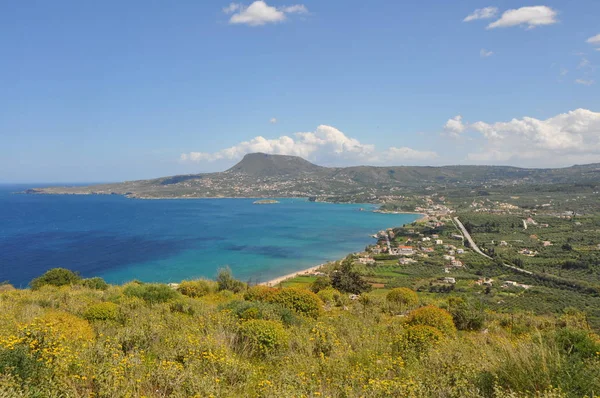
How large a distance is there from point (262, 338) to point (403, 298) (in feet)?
36.6

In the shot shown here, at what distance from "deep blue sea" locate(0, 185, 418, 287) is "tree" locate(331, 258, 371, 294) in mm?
23548

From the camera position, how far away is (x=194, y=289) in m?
18.7

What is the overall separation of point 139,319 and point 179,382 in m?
5.25

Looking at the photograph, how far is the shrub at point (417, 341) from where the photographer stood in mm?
7508

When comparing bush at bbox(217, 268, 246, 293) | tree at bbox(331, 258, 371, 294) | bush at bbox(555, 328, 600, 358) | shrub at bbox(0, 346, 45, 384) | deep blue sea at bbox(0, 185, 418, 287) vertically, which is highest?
shrub at bbox(0, 346, 45, 384)

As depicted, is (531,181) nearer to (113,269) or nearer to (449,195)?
(449,195)

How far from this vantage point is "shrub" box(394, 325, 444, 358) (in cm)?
751

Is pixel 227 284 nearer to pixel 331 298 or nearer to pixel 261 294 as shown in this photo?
pixel 331 298

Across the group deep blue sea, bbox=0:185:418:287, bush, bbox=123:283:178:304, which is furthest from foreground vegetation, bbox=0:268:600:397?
deep blue sea, bbox=0:185:418:287

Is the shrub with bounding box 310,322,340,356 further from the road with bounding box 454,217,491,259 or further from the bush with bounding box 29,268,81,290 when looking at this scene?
the road with bounding box 454,217,491,259

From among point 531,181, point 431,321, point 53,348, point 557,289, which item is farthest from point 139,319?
point 531,181

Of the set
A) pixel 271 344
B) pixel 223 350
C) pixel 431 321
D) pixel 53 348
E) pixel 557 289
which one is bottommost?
pixel 557 289

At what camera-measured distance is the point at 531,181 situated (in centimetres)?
19925

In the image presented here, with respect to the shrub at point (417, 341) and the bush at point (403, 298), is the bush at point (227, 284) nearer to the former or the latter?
the bush at point (403, 298)
